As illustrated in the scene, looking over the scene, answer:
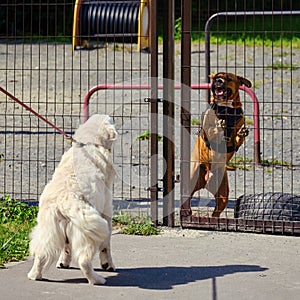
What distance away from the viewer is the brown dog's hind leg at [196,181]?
23.0 feet

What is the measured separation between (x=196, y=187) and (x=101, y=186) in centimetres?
187

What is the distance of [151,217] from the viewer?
7.06 meters

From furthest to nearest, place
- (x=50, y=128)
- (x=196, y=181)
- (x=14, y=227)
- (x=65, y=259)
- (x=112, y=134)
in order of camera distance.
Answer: (x=50, y=128)
(x=196, y=181)
(x=14, y=227)
(x=65, y=259)
(x=112, y=134)

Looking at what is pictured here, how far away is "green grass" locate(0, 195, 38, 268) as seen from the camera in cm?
Answer: 606

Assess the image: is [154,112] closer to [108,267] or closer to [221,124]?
[221,124]

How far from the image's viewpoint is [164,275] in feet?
18.2

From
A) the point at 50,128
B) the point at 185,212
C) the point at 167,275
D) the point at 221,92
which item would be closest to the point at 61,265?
the point at 167,275

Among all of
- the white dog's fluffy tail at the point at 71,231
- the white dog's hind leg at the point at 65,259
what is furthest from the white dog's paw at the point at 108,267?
the white dog's fluffy tail at the point at 71,231

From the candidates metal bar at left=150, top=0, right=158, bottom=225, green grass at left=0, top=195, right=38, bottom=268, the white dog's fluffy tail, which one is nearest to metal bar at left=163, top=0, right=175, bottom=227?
metal bar at left=150, top=0, right=158, bottom=225

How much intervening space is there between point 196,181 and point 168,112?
2.31ft

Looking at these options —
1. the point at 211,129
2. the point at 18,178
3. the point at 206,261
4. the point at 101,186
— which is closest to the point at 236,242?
the point at 206,261

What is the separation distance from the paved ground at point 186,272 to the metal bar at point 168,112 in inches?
11.5

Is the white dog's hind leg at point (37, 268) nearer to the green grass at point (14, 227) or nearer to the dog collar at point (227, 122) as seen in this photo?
the green grass at point (14, 227)

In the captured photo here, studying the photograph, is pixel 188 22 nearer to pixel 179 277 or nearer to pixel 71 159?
pixel 71 159
